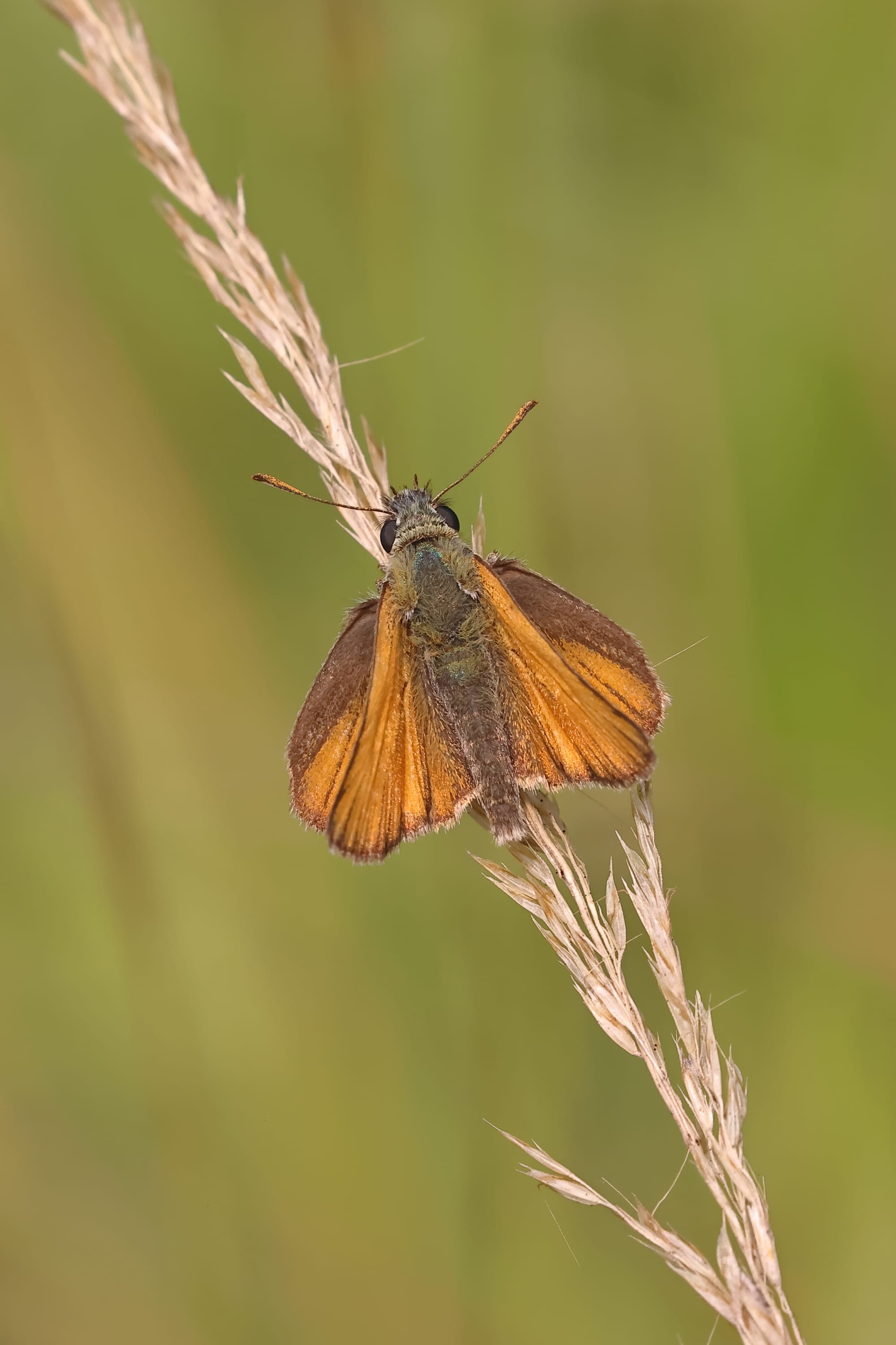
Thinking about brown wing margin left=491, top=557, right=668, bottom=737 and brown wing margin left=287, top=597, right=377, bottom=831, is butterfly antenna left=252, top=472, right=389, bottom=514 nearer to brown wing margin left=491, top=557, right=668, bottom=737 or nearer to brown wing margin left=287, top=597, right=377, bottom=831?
brown wing margin left=287, top=597, right=377, bottom=831

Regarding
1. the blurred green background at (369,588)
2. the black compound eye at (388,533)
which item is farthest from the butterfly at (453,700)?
the blurred green background at (369,588)

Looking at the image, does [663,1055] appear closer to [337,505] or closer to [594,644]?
[594,644]

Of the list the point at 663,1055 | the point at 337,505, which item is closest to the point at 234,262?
the point at 337,505

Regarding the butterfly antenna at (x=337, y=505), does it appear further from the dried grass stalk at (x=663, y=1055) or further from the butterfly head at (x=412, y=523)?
the dried grass stalk at (x=663, y=1055)

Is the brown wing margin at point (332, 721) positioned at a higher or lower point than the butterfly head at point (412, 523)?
lower

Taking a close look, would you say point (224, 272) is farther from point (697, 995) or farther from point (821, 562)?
point (821, 562)
